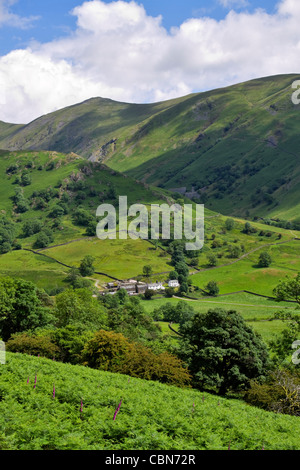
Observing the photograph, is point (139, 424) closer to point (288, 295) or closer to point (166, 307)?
point (288, 295)

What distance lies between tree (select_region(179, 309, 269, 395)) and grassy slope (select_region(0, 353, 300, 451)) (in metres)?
18.7

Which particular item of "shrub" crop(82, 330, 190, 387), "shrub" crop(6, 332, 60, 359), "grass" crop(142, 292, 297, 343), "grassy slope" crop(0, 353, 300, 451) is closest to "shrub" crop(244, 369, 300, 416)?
"grassy slope" crop(0, 353, 300, 451)

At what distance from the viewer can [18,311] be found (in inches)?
2589

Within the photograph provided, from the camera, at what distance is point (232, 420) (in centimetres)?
2264

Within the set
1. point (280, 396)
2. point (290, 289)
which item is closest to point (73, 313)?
point (290, 289)

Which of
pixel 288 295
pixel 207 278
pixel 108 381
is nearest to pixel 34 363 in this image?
pixel 108 381

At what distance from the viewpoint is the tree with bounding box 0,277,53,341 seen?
64875mm

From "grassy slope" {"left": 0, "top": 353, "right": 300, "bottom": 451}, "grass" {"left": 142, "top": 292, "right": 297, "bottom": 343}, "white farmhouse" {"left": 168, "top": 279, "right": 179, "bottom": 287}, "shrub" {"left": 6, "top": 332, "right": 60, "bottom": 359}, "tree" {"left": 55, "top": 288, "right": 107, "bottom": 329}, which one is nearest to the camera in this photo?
"grassy slope" {"left": 0, "top": 353, "right": 300, "bottom": 451}

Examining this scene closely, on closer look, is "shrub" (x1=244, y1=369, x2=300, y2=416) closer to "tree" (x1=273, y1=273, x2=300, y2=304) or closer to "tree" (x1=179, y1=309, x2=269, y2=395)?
"tree" (x1=179, y1=309, x2=269, y2=395)

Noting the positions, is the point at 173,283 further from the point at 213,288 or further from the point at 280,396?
the point at 280,396

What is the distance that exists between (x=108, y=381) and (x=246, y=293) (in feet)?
487

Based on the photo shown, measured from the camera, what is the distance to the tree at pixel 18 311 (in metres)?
64.9

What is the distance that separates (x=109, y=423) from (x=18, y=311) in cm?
5199

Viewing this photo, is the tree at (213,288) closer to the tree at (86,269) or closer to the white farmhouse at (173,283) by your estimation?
the white farmhouse at (173,283)
